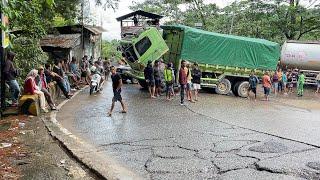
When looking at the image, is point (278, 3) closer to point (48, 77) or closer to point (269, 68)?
point (269, 68)

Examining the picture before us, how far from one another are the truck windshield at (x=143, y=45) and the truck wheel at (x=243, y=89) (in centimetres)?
509

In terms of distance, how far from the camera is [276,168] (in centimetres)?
659

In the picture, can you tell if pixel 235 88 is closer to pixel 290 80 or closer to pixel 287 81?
pixel 287 81

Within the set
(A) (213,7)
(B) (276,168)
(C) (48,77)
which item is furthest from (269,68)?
(A) (213,7)

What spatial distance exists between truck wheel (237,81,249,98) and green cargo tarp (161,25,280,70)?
0.84 m

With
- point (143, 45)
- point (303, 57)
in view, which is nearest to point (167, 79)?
point (143, 45)

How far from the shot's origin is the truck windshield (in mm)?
19047

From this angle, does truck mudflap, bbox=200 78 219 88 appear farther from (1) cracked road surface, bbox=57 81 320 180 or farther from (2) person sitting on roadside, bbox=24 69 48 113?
(2) person sitting on roadside, bbox=24 69 48 113

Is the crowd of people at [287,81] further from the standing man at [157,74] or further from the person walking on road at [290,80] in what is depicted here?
the standing man at [157,74]

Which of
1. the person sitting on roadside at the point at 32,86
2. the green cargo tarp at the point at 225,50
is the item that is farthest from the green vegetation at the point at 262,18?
the person sitting on roadside at the point at 32,86

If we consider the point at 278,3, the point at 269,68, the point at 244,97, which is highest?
the point at 278,3

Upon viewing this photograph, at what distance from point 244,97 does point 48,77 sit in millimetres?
9745

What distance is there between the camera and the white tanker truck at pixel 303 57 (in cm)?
2659

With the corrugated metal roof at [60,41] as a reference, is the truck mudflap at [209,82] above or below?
below
